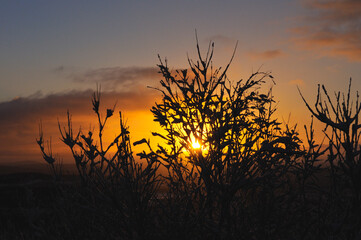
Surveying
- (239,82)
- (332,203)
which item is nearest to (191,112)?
(239,82)

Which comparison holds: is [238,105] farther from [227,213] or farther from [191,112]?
[227,213]

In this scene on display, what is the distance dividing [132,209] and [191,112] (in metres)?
1.78

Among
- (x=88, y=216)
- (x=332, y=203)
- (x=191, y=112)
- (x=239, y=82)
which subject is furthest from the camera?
(x=88, y=216)

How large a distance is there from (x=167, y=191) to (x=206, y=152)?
3.85 feet

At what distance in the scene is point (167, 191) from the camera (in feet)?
21.1

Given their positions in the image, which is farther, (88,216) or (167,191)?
(88,216)

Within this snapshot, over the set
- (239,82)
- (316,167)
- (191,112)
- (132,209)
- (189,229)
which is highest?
(239,82)

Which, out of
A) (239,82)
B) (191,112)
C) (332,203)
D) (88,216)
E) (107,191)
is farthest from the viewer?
(88,216)

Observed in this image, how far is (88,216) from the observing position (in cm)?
688

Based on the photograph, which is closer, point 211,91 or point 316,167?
point 211,91

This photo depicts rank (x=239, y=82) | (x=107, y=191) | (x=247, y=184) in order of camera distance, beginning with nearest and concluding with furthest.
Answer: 1. (x=107, y=191)
2. (x=247, y=184)
3. (x=239, y=82)

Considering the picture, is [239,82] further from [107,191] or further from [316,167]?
[107,191]

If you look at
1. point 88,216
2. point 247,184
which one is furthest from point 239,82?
point 88,216

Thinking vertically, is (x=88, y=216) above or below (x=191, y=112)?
below
